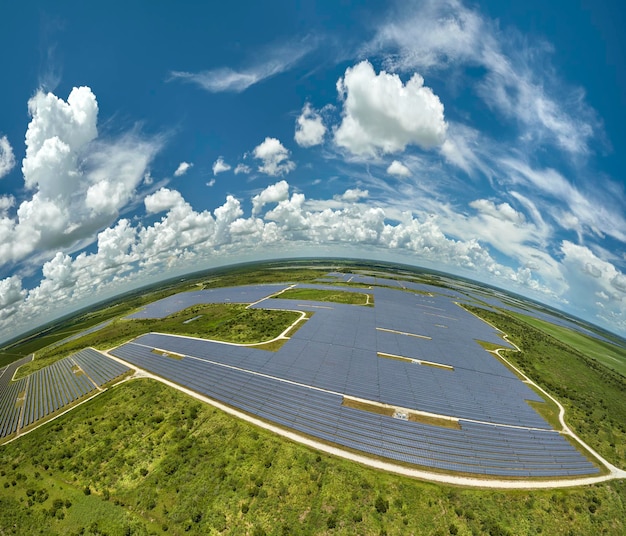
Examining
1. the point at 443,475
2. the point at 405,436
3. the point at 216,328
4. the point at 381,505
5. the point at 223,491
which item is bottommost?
the point at 223,491

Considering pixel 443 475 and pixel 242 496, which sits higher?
pixel 443 475

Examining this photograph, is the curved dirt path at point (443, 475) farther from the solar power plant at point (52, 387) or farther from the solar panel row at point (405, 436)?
the solar power plant at point (52, 387)

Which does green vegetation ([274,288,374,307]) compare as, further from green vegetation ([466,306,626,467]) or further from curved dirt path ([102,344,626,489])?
curved dirt path ([102,344,626,489])

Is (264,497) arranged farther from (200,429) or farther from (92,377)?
(92,377)

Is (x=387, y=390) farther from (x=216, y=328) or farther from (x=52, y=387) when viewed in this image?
(x=52, y=387)

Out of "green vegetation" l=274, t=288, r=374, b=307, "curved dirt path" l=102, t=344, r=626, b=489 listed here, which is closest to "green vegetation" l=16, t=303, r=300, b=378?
"green vegetation" l=274, t=288, r=374, b=307

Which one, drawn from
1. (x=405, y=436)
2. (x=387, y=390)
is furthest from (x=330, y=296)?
(x=405, y=436)
